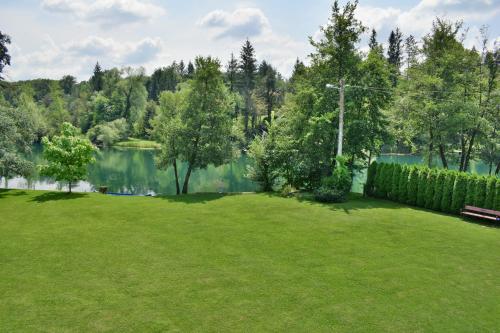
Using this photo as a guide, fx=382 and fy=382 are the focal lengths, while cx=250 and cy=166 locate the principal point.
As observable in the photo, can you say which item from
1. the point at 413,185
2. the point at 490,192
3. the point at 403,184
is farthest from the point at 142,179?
the point at 490,192

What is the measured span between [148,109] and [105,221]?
7845cm

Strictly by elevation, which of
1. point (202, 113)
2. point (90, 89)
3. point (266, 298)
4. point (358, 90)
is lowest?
point (266, 298)

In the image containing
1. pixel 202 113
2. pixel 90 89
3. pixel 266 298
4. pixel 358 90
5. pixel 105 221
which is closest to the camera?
pixel 266 298

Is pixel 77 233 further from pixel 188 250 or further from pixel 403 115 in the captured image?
pixel 403 115

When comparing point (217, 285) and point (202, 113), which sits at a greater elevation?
point (202, 113)

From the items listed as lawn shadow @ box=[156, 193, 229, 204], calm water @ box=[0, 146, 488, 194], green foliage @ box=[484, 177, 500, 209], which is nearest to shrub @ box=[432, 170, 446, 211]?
green foliage @ box=[484, 177, 500, 209]

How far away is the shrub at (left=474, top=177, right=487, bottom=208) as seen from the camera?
2054cm

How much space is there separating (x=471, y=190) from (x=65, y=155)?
2528 cm

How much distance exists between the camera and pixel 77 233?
17297 millimetres

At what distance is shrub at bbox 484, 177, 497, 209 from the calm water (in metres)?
12.9

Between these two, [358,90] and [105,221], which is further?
[358,90]

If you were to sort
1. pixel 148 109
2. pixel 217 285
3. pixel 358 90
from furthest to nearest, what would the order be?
pixel 148 109 < pixel 358 90 < pixel 217 285

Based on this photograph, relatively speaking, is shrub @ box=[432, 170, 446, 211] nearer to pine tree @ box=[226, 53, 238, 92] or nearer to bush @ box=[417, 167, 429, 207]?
bush @ box=[417, 167, 429, 207]

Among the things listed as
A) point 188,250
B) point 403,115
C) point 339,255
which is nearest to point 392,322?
point 339,255
